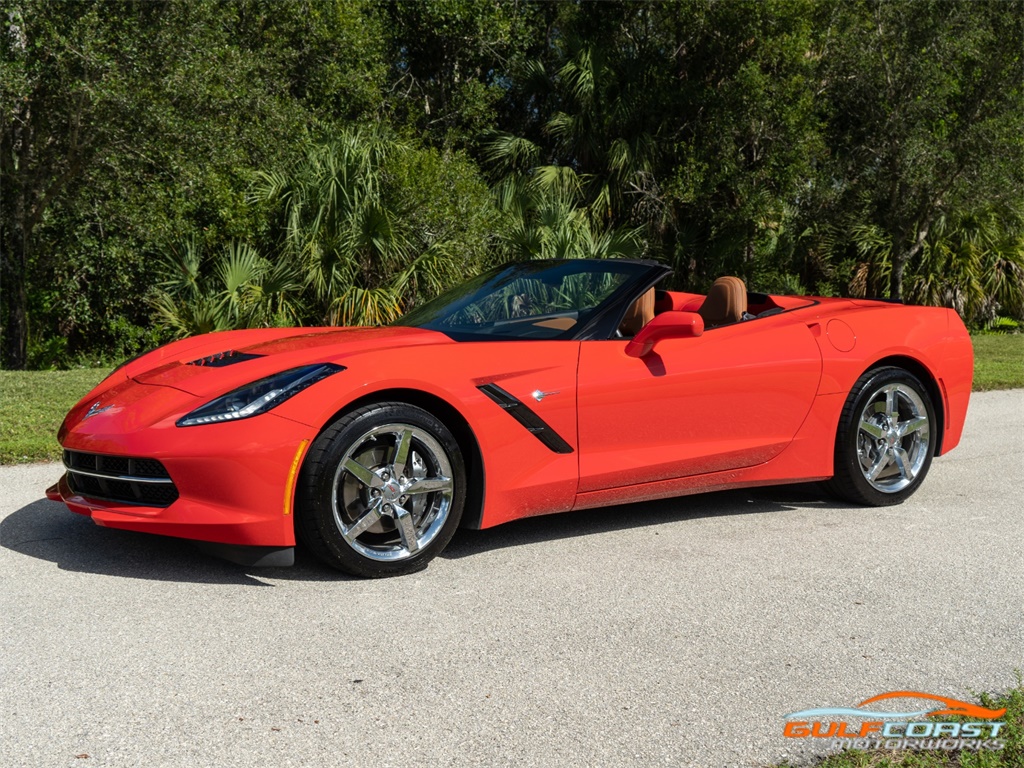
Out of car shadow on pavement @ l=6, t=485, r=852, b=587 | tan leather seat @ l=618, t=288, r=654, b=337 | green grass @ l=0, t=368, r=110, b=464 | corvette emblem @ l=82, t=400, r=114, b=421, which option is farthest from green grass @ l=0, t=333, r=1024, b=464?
tan leather seat @ l=618, t=288, r=654, b=337

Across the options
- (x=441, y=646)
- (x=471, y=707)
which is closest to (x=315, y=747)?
(x=471, y=707)

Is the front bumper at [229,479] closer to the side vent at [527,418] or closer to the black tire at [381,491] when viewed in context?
the black tire at [381,491]

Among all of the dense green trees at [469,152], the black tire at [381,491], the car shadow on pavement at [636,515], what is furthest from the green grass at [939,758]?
the dense green trees at [469,152]

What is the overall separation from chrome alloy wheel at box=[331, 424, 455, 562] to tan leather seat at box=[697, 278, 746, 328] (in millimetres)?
1906

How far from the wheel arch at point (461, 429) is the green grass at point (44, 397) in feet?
10.9

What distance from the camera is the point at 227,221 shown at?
13945mm

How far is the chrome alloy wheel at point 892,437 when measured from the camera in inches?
231

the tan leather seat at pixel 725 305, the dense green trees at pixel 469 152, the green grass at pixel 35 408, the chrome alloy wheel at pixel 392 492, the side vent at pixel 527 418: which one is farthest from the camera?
the dense green trees at pixel 469 152

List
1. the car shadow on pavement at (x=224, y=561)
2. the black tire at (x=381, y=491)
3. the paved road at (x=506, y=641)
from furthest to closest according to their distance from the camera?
the car shadow on pavement at (x=224, y=561) < the black tire at (x=381, y=491) < the paved road at (x=506, y=641)

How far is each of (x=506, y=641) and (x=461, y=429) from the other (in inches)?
44.5

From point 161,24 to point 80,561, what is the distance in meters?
9.69

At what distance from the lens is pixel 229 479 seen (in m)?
4.13

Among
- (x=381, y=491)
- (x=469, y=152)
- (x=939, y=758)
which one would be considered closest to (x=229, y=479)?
(x=381, y=491)

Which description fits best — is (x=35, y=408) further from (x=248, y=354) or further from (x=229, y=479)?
(x=229, y=479)
